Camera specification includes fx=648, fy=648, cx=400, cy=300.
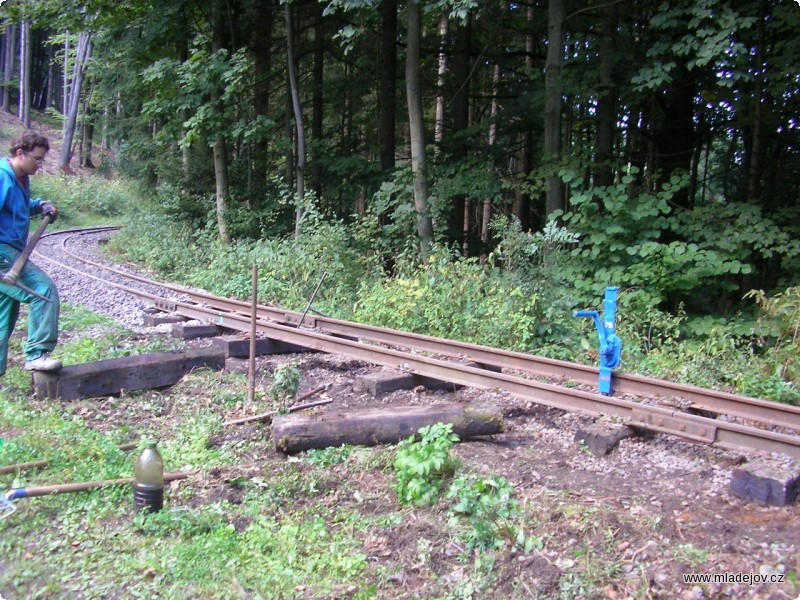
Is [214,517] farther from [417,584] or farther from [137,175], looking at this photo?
[137,175]

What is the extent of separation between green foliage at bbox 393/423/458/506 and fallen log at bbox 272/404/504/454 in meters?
0.55

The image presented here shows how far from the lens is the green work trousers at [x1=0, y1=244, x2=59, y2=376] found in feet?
19.0

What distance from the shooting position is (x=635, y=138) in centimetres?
1794

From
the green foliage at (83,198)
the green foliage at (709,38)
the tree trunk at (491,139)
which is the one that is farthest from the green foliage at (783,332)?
the green foliage at (83,198)

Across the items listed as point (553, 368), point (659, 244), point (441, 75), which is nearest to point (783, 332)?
point (659, 244)

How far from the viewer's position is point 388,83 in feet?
54.6

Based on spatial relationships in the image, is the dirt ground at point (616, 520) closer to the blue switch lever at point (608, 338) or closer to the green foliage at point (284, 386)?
the green foliage at point (284, 386)

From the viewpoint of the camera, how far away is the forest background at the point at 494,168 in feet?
29.3

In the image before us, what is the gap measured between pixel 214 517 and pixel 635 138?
17039 mm

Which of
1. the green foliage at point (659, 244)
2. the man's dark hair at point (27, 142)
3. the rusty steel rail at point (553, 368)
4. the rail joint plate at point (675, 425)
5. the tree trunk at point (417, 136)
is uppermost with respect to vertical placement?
the tree trunk at point (417, 136)

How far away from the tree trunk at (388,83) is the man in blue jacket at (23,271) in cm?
1096

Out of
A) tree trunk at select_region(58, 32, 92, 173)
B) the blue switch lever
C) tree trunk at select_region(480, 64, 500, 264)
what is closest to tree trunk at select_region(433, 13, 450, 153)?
tree trunk at select_region(480, 64, 500, 264)

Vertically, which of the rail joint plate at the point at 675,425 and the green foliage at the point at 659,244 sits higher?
the green foliage at the point at 659,244

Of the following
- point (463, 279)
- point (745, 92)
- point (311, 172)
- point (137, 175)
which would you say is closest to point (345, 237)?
point (463, 279)
